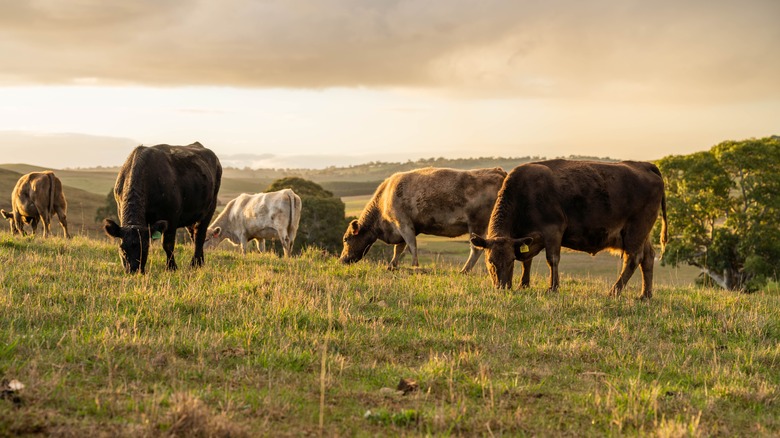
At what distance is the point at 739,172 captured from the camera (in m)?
36.9

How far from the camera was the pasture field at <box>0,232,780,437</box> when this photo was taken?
211 inches

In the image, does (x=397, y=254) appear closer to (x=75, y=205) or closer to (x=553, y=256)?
(x=553, y=256)

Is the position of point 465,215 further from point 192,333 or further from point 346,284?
point 192,333

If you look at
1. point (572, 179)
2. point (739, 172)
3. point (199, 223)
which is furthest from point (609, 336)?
point (739, 172)

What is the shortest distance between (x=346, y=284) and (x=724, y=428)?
7192 millimetres

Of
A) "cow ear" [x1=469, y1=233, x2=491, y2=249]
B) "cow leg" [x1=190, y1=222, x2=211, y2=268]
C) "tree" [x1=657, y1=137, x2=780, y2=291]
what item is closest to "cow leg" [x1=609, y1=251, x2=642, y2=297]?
"cow ear" [x1=469, y1=233, x2=491, y2=249]

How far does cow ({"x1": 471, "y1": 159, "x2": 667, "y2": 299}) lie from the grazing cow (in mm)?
3143

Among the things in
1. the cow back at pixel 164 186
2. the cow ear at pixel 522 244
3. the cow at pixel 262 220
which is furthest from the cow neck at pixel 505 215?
the cow at pixel 262 220

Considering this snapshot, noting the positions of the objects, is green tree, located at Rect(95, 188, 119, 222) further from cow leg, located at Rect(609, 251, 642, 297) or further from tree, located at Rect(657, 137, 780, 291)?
cow leg, located at Rect(609, 251, 642, 297)

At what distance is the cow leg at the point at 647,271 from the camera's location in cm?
1302

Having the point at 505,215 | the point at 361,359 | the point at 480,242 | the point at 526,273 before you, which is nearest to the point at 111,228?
the point at 361,359

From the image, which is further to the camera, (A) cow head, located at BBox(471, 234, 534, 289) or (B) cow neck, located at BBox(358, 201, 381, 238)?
(B) cow neck, located at BBox(358, 201, 381, 238)

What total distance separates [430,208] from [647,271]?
17.7ft

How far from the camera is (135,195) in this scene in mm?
12031
